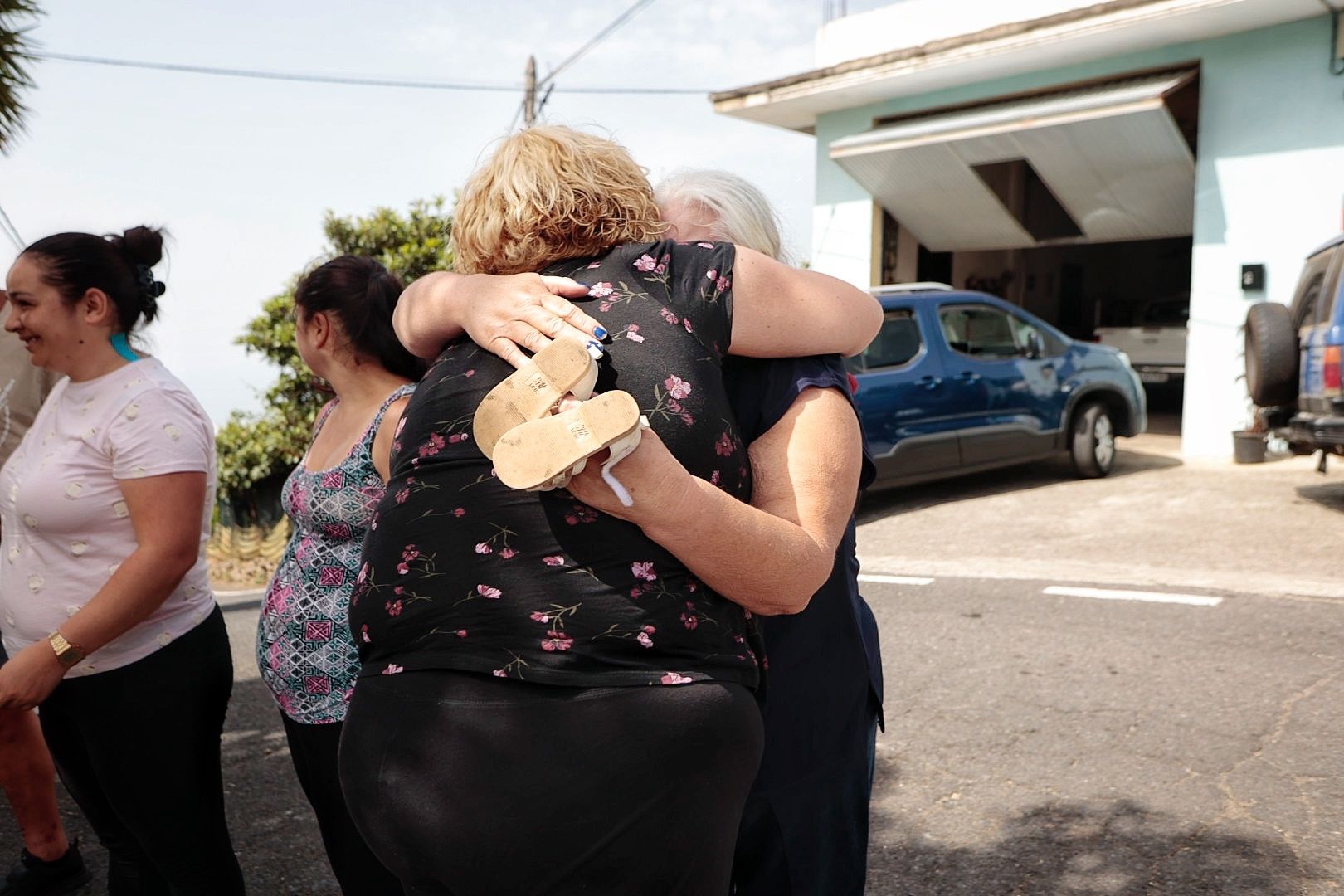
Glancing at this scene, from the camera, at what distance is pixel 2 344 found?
3559 millimetres

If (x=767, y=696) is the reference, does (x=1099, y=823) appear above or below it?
below

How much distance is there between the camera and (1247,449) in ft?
35.4

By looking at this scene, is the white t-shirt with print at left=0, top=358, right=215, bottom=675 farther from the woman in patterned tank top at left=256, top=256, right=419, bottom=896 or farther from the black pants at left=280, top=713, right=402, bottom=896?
the black pants at left=280, top=713, right=402, bottom=896

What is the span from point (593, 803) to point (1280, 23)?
40.2 feet

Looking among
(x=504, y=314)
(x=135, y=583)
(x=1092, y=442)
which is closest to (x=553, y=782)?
(x=504, y=314)

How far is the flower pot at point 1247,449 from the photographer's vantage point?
1037 centimetres

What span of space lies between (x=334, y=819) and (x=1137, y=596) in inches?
198

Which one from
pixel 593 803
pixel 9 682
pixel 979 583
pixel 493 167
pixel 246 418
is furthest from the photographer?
pixel 246 418

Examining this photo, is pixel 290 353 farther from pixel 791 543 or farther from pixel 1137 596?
pixel 791 543

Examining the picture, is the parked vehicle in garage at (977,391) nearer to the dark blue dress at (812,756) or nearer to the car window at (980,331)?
the car window at (980,331)

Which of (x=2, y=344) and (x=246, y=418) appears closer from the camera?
(x=2, y=344)

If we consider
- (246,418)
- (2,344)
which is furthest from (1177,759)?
(246,418)

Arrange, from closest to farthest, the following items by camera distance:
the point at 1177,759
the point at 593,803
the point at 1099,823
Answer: the point at 593,803, the point at 1099,823, the point at 1177,759

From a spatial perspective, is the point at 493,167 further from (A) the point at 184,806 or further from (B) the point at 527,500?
(A) the point at 184,806
